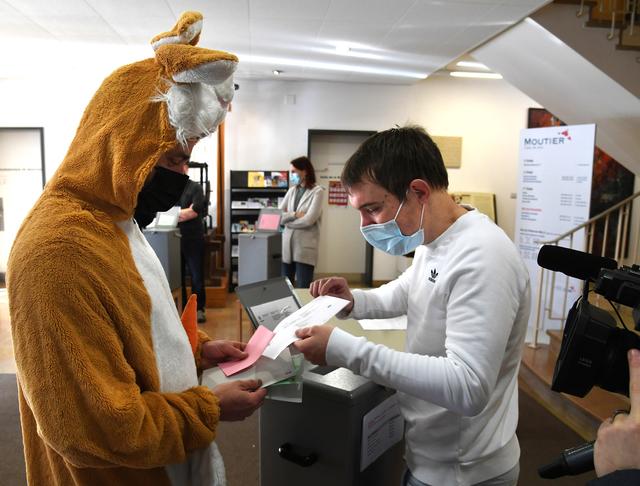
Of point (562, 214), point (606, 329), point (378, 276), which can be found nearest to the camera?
point (606, 329)

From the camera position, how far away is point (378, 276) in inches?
279

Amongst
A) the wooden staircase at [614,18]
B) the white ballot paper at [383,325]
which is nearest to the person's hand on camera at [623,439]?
the white ballot paper at [383,325]

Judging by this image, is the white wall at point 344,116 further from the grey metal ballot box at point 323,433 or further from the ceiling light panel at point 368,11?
the grey metal ballot box at point 323,433

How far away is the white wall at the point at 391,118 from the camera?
6691mm

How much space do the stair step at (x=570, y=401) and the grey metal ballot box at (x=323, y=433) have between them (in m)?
2.21

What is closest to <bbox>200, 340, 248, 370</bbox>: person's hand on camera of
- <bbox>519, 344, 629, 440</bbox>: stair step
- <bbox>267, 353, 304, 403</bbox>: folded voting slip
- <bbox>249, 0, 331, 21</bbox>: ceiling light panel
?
<bbox>267, 353, 304, 403</bbox>: folded voting slip

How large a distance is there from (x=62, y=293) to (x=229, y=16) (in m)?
3.83

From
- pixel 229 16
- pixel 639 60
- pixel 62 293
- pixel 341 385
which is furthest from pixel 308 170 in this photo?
pixel 62 293

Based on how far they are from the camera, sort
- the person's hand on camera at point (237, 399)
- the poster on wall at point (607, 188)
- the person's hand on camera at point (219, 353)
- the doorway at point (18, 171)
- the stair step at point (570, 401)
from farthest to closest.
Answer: the poster on wall at point (607, 188) < the doorway at point (18, 171) < the stair step at point (570, 401) < the person's hand on camera at point (219, 353) < the person's hand on camera at point (237, 399)

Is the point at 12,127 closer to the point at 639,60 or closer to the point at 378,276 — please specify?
the point at 378,276

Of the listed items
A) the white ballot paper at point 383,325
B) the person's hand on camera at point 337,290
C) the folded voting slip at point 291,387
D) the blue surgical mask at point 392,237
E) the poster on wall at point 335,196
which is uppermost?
the poster on wall at point 335,196

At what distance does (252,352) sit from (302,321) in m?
0.16

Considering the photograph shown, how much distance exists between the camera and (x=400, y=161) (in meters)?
1.08

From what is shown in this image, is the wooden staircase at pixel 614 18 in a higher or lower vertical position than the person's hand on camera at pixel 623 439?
higher
